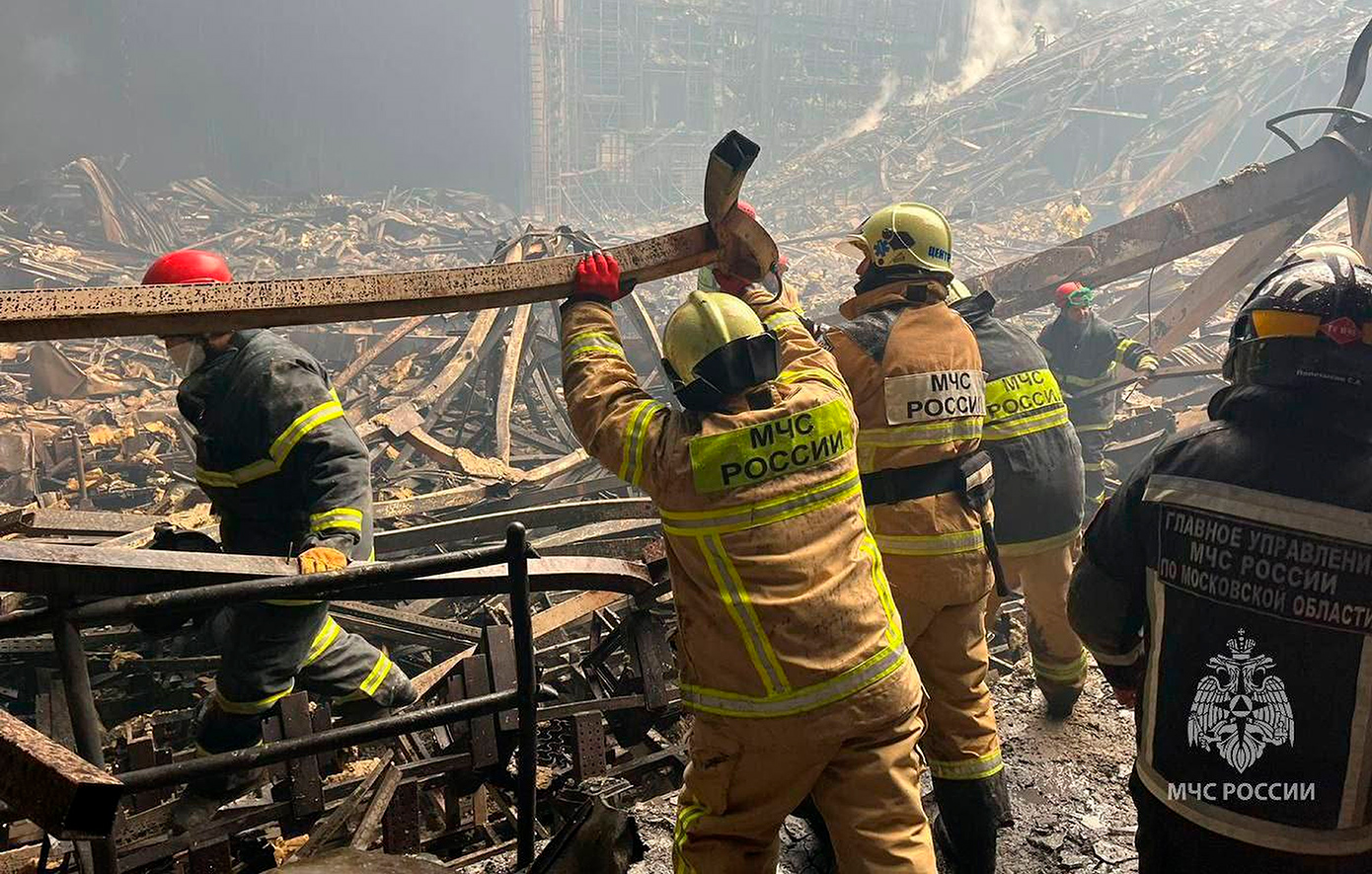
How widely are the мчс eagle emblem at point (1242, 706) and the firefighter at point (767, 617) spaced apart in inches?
25.1

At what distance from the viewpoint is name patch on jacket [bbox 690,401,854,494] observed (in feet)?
6.58

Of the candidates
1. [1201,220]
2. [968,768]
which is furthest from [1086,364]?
[968,768]

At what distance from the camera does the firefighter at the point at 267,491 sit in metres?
2.90

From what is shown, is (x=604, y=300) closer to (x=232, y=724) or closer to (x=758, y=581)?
(x=758, y=581)

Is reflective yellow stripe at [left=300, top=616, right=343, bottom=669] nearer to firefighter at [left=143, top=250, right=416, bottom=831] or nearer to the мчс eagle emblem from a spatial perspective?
firefighter at [left=143, top=250, right=416, bottom=831]

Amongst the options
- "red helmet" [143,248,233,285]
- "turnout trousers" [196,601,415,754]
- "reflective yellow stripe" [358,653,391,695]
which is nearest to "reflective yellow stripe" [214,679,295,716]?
"turnout trousers" [196,601,415,754]

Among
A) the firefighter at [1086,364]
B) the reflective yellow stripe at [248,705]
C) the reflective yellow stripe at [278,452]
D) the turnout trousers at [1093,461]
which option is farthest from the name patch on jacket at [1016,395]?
the firefighter at [1086,364]

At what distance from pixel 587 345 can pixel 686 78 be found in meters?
38.8

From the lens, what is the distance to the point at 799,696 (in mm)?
1979

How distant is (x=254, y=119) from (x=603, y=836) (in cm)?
3262

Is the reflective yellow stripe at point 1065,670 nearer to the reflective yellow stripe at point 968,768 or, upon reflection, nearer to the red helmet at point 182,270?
the reflective yellow stripe at point 968,768

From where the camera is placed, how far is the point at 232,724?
2.96 m

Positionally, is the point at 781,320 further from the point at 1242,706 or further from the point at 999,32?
the point at 999,32

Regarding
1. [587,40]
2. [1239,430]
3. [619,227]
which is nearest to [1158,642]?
[1239,430]
